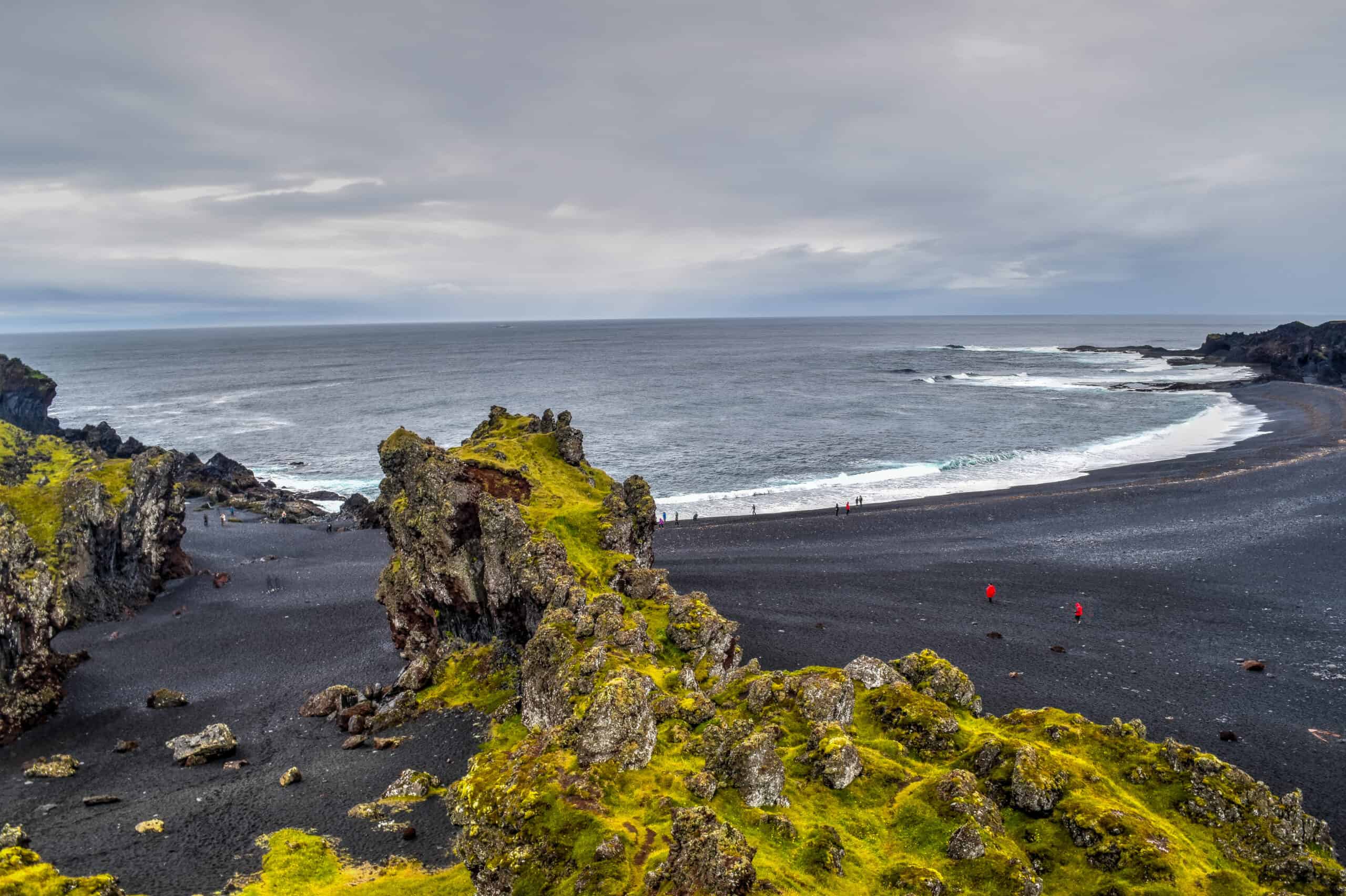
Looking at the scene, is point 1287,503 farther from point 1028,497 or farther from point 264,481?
point 264,481

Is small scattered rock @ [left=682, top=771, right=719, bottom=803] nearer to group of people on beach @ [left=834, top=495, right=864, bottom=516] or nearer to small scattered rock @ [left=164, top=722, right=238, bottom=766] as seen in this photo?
small scattered rock @ [left=164, top=722, right=238, bottom=766]

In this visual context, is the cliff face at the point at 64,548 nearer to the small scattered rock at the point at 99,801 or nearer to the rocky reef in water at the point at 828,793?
the small scattered rock at the point at 99,801

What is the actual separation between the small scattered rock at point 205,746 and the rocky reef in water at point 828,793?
42.0 feet

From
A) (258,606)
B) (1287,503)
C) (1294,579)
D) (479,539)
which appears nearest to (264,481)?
(258,606)

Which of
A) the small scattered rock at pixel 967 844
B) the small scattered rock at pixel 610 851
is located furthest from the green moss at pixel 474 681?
the small scattered rock at pixel 967 844

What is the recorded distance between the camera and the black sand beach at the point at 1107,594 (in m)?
30.5

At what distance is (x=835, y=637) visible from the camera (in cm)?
3831

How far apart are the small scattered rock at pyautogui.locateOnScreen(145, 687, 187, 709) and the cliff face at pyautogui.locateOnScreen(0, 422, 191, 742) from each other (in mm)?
4600

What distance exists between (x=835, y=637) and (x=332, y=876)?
25620 millimetres

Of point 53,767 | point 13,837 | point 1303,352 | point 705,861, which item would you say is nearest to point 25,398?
point 53,767

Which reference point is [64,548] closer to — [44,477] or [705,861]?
[44,477]

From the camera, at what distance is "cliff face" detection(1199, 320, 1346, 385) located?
141 metres

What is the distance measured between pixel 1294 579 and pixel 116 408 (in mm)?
177017

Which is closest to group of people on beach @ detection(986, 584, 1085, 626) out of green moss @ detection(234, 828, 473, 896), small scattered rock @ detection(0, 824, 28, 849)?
green moss @ detection(234, 828, 473, 896)
